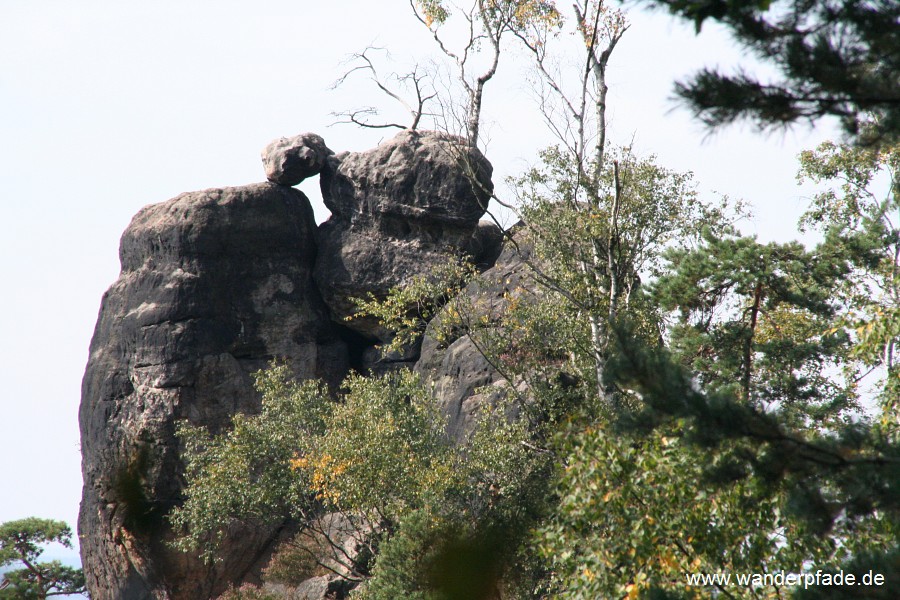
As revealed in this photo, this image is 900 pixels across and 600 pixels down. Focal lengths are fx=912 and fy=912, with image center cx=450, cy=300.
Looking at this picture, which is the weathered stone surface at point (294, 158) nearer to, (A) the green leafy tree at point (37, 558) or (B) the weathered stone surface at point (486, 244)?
(B) the weathered stone surface at point (486, 244)

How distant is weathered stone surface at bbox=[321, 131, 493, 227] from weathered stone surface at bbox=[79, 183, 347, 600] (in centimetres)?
213

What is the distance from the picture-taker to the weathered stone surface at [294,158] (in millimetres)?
32531

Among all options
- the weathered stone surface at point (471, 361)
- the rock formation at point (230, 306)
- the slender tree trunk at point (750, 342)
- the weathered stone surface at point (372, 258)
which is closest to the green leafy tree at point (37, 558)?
the rock formation at point (230, 306)

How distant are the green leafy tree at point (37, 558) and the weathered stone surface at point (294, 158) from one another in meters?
17.1

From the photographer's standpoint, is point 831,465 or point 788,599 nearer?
point 831,465

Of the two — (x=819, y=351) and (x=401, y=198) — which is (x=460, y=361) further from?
(x=819, y=351)

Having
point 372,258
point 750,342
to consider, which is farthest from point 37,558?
point 750,342

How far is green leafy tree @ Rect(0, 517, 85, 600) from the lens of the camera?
3491 centimetres

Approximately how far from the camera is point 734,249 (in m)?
16.4

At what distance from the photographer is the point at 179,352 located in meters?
29.9

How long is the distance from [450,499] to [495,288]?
9.93 metres

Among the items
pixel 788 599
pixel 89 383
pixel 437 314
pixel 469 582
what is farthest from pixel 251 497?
pixel 788 599

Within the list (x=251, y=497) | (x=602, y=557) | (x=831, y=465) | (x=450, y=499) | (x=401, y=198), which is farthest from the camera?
(x=401, y=198)

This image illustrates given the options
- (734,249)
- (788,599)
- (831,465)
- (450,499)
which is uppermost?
(734,249)
